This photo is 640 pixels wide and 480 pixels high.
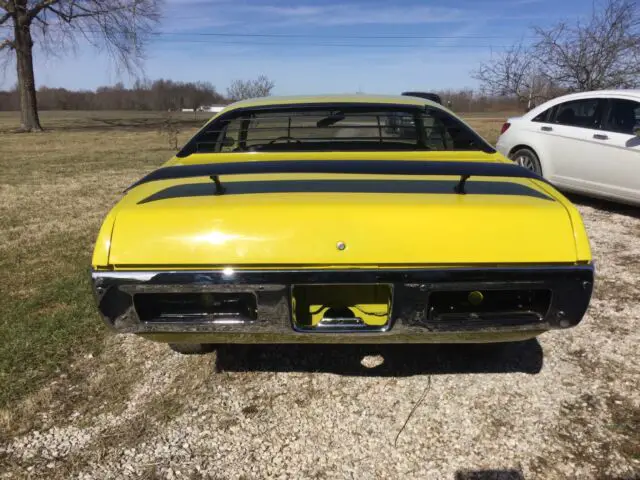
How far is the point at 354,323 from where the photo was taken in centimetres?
198

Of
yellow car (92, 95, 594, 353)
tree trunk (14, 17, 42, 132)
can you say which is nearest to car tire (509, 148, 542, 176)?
yellow car (92, 95, 594, 353)

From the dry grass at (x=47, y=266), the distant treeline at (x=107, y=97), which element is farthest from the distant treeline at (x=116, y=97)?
the dry grass at (x=47, y=266)

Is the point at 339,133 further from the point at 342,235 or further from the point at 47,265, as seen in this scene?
the point at 47,265

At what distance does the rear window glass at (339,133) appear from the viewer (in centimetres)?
290

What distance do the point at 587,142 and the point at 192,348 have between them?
524 centimetres

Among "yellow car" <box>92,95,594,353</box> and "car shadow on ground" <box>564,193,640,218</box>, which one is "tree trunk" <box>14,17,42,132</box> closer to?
"car shadow on ground" <box>564,193,640,218</box>

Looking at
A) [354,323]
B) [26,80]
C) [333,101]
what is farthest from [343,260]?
[26,80]

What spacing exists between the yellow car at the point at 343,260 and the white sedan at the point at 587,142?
13.3ft

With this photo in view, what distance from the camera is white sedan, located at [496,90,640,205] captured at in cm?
541

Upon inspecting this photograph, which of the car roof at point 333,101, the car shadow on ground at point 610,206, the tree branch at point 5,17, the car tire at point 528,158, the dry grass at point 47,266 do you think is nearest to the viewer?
the dry grass at point 47,266

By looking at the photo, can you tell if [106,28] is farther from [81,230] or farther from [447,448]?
[447,448]

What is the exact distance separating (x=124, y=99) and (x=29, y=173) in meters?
66.6

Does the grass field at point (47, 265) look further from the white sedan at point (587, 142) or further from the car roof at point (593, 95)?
the car roof at point (593, 95)

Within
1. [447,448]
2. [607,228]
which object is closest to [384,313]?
[447,448]
